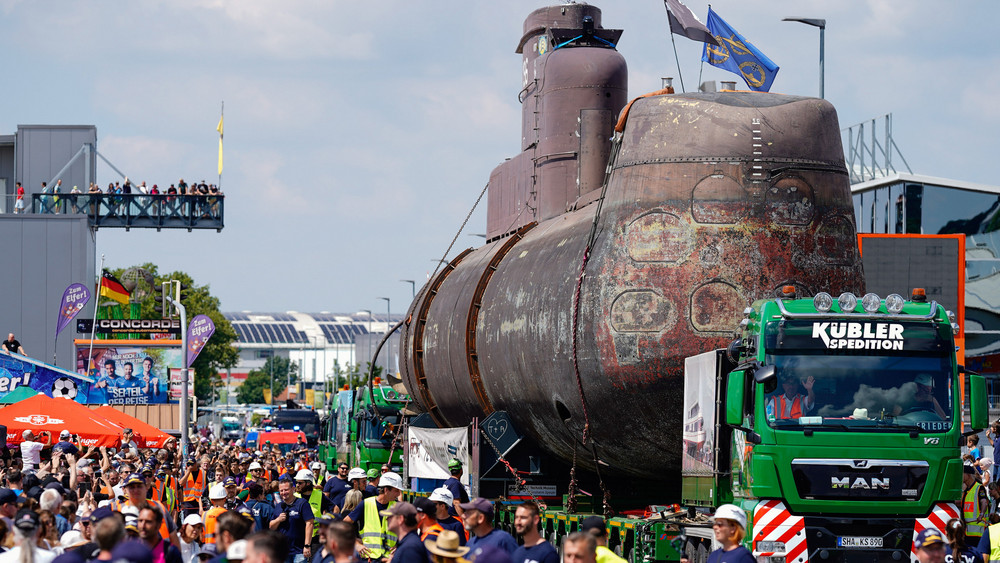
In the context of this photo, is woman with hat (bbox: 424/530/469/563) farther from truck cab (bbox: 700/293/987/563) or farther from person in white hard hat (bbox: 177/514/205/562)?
truck cab (bbox: 700/293/987/563)

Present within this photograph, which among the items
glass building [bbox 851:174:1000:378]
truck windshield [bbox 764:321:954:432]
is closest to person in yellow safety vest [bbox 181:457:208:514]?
truck windshield [bbox 764:321:954:432]

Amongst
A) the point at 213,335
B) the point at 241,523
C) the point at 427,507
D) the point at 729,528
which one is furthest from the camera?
the point at 213,335

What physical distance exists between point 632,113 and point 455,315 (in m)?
6.01

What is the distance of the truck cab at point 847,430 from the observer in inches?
521

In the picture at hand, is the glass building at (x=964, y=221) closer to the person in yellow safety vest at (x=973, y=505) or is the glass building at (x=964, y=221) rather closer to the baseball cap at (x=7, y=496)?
the person in yellow safety vest at (x=973, y=505)

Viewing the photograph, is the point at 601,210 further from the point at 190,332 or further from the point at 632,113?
the point at 190,332

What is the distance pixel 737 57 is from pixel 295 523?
997cm

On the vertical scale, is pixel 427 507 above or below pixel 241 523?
below

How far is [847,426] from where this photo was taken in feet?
43.4

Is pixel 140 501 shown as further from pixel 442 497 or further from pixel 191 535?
pixel 442 497

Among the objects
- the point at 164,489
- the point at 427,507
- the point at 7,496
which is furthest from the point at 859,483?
the point at 164,489

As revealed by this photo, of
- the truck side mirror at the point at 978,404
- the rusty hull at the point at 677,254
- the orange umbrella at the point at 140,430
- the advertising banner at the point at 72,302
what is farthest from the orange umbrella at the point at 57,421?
the advertising banner at the point at 72,302

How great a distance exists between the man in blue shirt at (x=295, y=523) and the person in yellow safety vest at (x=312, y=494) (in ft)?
0.42

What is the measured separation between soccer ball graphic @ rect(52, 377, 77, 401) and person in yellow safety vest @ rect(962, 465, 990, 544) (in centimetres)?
1883
